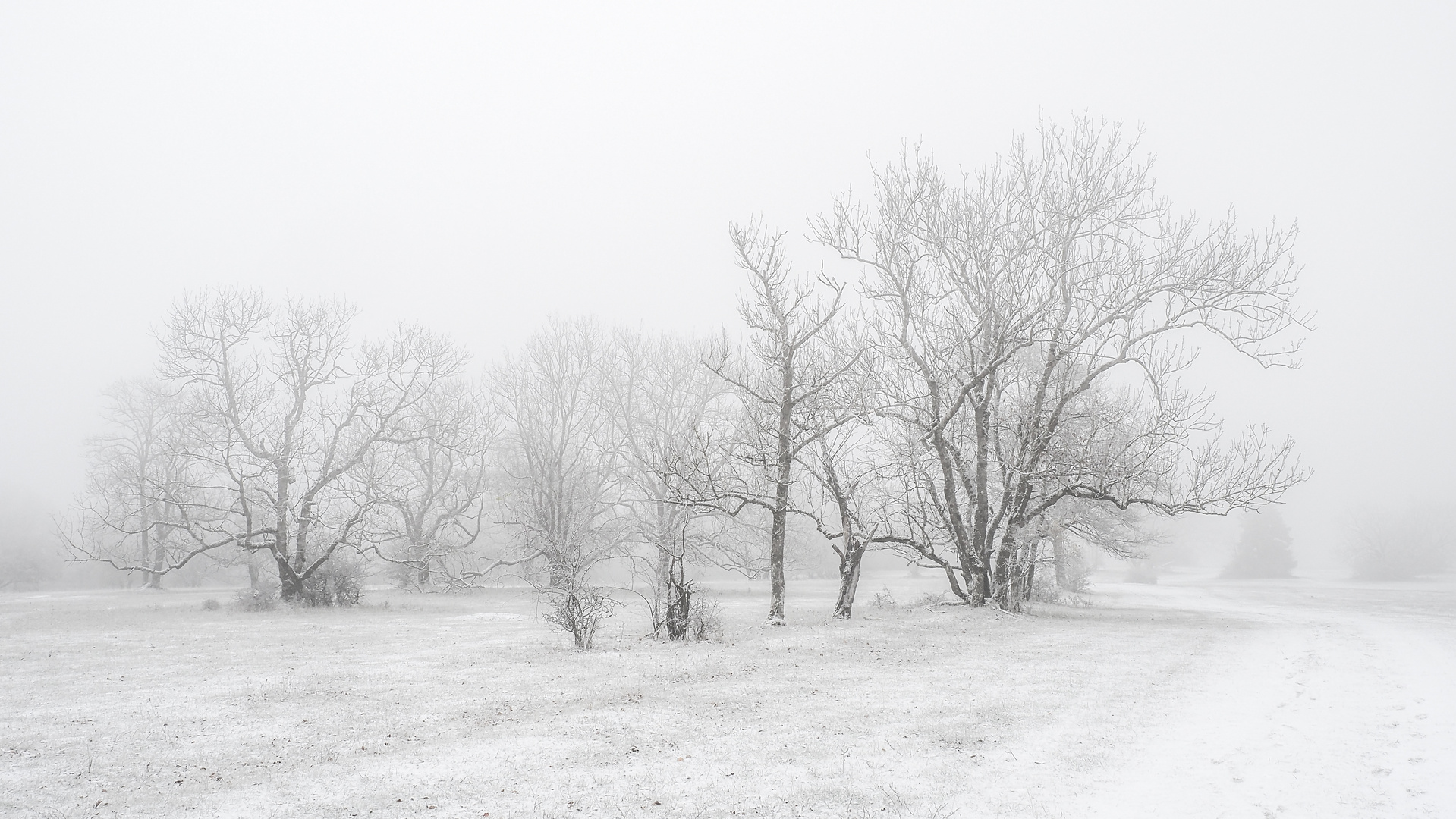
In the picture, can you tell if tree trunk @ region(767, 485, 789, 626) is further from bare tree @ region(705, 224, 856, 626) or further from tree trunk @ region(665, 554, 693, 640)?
tree trunk @ region(665, 554, 693, 640)

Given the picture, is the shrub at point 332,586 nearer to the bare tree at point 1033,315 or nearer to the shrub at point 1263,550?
the bare tree at point 1033,315

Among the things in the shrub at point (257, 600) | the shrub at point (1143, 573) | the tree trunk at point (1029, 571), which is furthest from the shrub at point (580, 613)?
the shrub at point (1143, 573)

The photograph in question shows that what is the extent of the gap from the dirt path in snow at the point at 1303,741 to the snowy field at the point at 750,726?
0.12 ft

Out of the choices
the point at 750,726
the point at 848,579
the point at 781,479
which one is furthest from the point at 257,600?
the point at 750,726

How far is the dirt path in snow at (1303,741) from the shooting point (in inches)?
229

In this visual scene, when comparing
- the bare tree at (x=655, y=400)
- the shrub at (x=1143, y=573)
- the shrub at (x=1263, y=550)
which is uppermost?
the bare tree at (x=655, y=400)

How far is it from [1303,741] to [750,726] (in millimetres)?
5438

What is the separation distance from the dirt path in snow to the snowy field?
0.04 meters

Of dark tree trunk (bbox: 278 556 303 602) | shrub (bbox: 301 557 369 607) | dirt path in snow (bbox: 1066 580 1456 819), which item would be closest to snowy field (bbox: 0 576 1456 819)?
dirt path in snow (bbox: 1066 580 1456 819)

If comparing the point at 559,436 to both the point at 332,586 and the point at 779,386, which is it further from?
the point at 779,386

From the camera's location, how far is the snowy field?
19.7ft

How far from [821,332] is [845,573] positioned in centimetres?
635

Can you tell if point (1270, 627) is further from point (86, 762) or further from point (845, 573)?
point (86, 762)

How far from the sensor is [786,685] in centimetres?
1022
